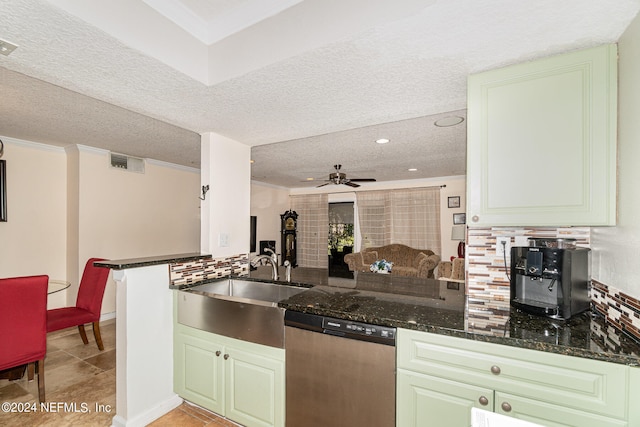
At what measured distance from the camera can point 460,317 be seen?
1435mm

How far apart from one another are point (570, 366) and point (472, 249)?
0.79 metres

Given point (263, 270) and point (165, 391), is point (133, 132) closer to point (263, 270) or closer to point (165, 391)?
point (263, 270)

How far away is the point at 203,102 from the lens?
192 centimetres

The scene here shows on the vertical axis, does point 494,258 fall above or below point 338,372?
above

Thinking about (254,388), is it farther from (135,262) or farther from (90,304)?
(90,304)

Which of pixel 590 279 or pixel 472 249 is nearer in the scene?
pixel 590 279

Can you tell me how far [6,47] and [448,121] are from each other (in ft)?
10.0

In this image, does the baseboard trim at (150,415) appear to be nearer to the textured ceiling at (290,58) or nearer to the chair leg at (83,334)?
the chair leg at (83,334)

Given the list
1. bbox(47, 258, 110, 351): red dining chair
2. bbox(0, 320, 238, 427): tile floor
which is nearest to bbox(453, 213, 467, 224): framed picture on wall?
bbox(0, 320, 238, 427): tile floor

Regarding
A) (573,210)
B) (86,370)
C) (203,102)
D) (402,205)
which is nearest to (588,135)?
(573,210)

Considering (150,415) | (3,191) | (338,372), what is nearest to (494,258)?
(338,372)

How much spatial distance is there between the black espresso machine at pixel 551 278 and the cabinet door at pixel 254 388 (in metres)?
1.39

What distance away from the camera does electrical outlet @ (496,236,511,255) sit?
1.72 metres

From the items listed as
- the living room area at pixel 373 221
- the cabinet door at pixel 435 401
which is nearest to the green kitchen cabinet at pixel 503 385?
the cabinet door at pixel 435 401
